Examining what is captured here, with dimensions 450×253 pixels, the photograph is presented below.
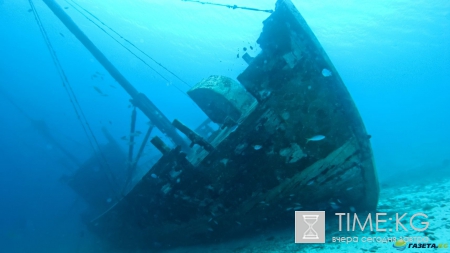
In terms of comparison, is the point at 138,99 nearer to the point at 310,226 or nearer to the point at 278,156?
the point at 278,156

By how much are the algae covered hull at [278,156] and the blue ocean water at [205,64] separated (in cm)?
767

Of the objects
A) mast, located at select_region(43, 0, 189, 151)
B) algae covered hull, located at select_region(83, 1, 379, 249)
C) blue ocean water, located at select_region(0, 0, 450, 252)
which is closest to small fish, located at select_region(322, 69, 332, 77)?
algae covered hull, located at select_region(83, 1, 379, 249)

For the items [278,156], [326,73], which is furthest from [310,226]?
[326,73]

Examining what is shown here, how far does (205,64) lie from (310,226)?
2759 inches

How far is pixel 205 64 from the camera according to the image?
235 ft

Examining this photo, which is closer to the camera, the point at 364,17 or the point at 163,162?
the point at 163,162

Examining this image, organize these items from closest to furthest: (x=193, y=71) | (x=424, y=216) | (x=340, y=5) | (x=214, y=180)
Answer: (x=424, y=216) < (x=214, y=180) < (x=340, y=5) < (x=193, y=71)

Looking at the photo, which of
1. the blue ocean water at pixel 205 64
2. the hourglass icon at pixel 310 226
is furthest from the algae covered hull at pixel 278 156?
the blue ocean water at pixel 205 64

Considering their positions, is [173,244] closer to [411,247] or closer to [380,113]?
[411,247]

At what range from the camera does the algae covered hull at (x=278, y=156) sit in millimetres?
4520

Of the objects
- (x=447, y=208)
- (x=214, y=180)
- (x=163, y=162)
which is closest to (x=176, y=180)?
(x=163, y=162)

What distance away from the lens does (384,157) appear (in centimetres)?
3012

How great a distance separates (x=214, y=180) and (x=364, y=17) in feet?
152

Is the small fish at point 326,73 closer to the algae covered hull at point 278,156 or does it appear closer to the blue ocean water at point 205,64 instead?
the algae covered hull at point 278,156
